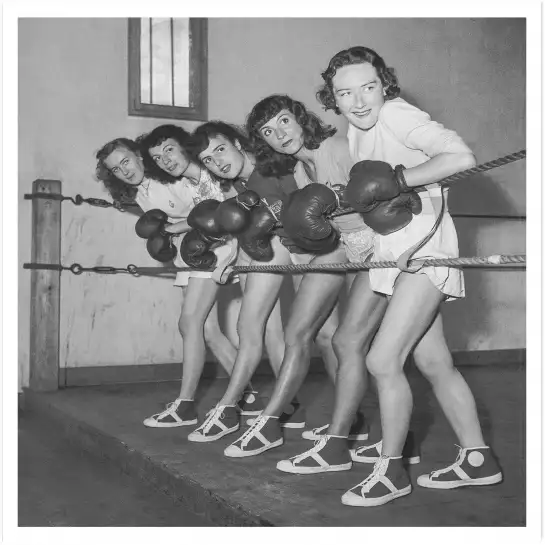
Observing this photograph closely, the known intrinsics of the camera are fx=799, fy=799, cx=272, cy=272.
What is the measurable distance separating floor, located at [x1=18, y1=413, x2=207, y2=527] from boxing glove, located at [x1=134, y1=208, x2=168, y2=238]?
0.80 m

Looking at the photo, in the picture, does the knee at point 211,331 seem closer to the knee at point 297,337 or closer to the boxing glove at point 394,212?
the knee at point 297,337

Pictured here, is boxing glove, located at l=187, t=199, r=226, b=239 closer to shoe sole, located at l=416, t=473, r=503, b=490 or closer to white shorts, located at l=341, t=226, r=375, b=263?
white shorts, located at l=341, t=226, r=375, b=263

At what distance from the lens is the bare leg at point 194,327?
2687 mm

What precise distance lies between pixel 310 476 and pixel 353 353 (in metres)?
0.32

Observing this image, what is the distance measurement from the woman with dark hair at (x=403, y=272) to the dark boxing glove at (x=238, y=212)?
1.64 ft

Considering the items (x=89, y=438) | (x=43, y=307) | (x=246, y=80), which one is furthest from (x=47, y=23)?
(x=89, y=438)

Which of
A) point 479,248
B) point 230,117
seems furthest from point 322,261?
point 479,248

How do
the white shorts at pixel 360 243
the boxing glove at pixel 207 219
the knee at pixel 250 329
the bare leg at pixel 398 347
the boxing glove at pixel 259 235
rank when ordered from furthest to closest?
the boxing glove at pixel 207 219
the knee at pixel 250 329
the boxing glove at pixel 259 235
the white shorts at pixel 360 243
the bare leg at pixel 398 347

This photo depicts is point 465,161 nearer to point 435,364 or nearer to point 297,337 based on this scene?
point 435,364

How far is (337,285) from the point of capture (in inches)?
88.1

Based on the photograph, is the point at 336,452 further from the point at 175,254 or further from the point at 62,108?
the point at 62,108

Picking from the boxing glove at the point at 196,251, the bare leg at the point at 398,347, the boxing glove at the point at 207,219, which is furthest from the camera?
the boxing glove at the point at 196,251

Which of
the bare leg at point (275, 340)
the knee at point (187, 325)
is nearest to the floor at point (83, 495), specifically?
the knee at point (187, 325)

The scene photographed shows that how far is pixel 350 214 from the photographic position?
7.02 feet
